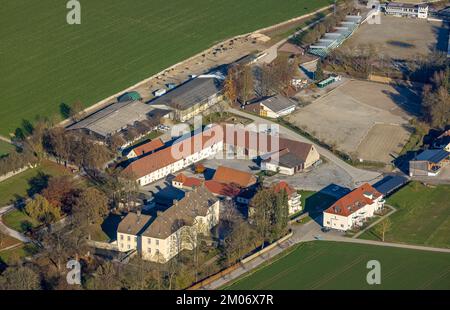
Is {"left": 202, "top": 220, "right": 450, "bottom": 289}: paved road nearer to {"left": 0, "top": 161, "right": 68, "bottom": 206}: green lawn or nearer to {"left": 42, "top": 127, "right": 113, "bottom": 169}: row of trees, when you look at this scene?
{"left": 42, "top": 127, "right": 113, "bottom": 169}: row of trees

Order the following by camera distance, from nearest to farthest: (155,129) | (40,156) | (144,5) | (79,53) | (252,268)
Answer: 1. (252,268)
2. (40,156)
3. (155,129)
4. (79,53)
5. (144,5)

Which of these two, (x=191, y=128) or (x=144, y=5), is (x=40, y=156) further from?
(x=144, y=5)

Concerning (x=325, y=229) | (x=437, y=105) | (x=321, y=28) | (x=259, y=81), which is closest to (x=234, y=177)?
(x=325, y=229)

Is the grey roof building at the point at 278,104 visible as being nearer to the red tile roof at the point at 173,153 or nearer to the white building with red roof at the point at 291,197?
the red tile roof at the point at 173,153

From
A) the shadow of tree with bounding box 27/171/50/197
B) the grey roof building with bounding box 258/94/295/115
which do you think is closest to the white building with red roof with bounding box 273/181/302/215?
the grey roof building with bounding box 258/94/295/115

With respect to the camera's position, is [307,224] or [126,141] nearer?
[307,224]

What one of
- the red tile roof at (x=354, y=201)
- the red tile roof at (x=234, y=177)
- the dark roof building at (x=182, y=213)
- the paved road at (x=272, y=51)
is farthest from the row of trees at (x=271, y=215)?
the paved road at (x=272, y=51)

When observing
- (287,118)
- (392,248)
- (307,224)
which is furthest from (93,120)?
(392,248)
